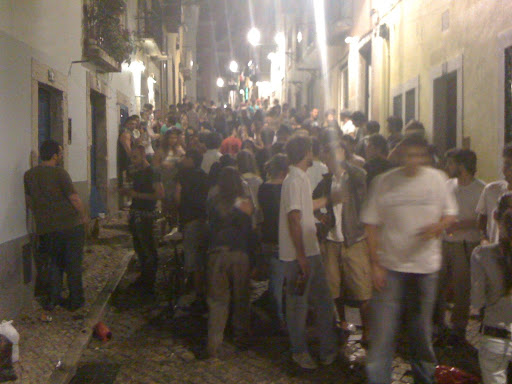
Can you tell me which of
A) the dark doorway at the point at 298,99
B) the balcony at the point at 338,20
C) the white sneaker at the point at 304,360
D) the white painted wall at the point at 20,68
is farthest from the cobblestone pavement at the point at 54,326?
the dark doorway at the point at 298,99

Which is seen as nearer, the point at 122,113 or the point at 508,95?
the point at 508,95

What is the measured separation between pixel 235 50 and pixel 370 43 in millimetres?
56827

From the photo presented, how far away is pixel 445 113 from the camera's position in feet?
37.4

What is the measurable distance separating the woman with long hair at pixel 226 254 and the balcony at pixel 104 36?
6300mm

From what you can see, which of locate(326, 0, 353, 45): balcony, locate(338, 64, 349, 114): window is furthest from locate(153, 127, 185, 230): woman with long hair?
locate(338, 64, 349, 114): window

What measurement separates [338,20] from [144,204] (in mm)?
11432

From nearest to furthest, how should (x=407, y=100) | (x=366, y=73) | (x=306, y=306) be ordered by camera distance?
(x=306, y=306) → (x=407, y=100) → (x=366, y=73)

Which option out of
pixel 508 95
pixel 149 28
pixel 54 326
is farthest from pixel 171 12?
pixel 54 326

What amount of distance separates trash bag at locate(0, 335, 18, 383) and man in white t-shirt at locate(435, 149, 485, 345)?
151 inches

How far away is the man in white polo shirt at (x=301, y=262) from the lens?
5895 millimetres

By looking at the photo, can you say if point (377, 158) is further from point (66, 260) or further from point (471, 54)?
point (66, 260)

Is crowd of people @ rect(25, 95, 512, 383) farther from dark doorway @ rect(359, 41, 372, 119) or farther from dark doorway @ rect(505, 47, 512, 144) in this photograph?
dark doorway @ rect(359, 41, 372, 119)

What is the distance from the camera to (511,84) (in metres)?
8.31

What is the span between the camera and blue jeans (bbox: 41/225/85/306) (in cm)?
793
